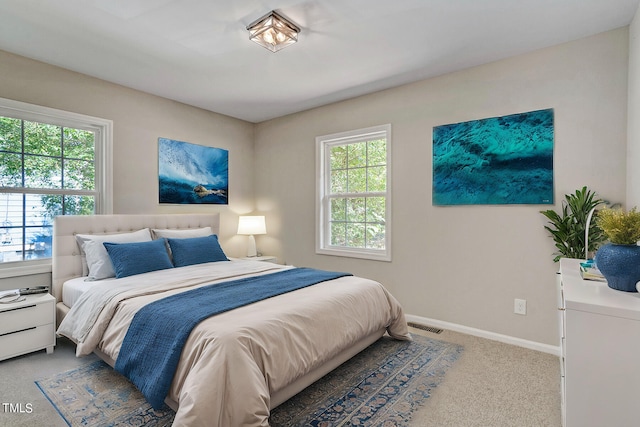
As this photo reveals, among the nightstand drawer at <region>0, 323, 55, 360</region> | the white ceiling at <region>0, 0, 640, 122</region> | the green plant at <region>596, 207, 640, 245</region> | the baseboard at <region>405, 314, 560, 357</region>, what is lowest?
the baseboard at <region>405, 314, 560, 357</region>

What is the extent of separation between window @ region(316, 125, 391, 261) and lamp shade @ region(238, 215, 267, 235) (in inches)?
34.8

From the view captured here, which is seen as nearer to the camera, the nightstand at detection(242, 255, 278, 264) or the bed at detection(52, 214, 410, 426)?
the bed at detection(52, 214, 410, 426)

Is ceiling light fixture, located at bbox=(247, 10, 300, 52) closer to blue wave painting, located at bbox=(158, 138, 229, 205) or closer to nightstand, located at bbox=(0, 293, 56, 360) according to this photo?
blue wave painting, located at bbox=(158, 138, 229, 205)

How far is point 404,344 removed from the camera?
2.83 meters

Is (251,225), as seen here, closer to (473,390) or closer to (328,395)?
(328,395)

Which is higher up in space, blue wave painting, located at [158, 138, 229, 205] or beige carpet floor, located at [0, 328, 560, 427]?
blue wave painting, located at [158, 138, 229, 205]

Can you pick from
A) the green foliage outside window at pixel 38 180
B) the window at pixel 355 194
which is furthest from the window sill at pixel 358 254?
the green foliage outside window at pixel 38 180

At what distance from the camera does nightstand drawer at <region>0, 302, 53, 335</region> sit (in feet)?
7.78

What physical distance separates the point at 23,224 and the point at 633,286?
433 centimetres

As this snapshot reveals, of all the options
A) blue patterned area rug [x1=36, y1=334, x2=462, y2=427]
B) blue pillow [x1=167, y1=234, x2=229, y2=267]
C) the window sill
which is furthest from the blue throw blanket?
the window sill

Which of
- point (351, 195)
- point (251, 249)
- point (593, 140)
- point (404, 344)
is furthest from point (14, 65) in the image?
point (593, 140)

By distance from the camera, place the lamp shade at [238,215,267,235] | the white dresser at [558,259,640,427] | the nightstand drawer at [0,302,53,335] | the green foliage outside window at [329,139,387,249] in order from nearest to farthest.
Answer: the white dresser at [558,259,640,427] < the nightstand drawer at [0,302,53,335] < the green foliage outside window at [329,139,387,249] < the lamp shade at [238,215,267,235]

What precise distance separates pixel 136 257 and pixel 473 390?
2862mm

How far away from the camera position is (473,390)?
6.96 ft
